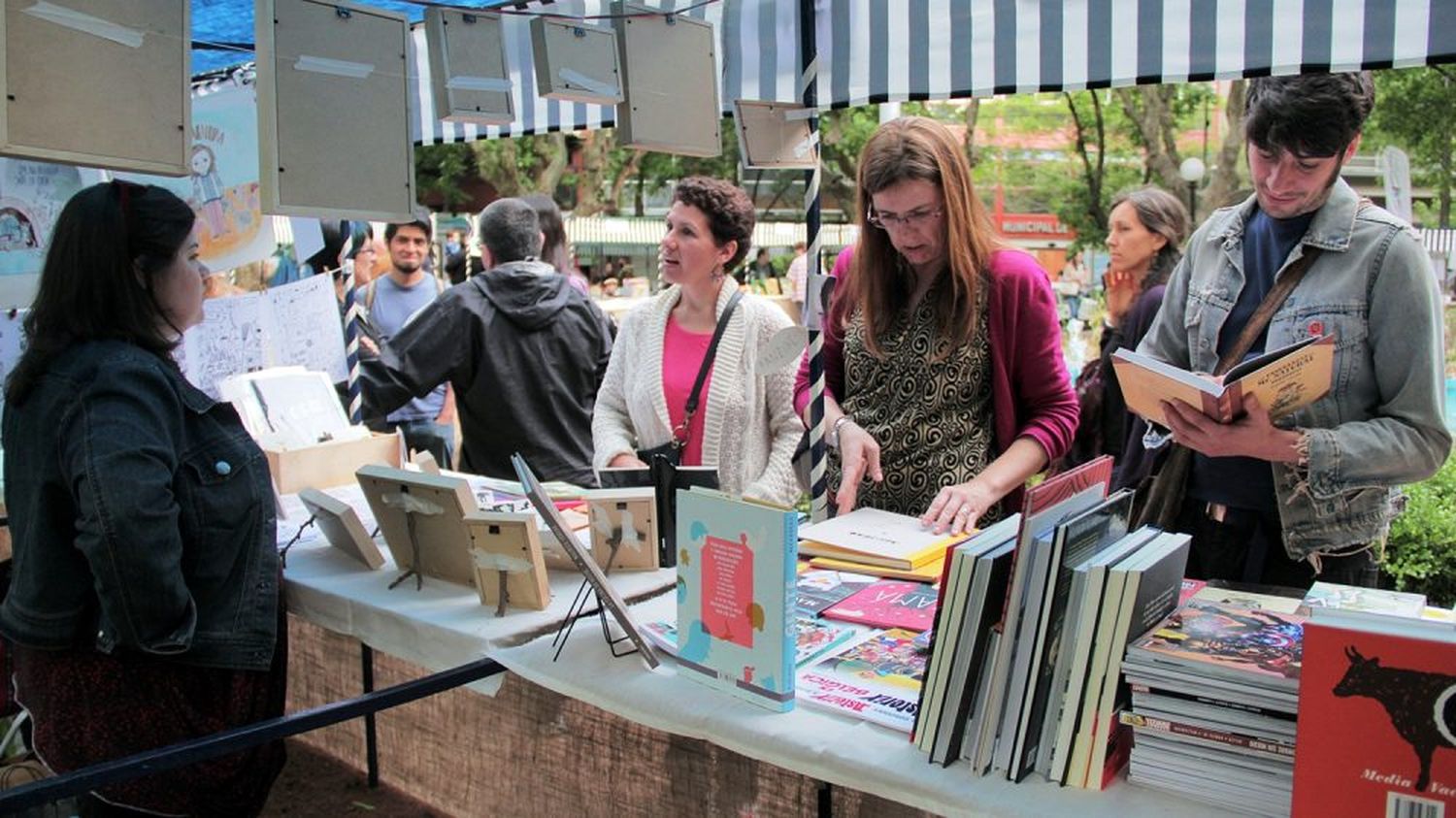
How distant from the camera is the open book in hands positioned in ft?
5.42

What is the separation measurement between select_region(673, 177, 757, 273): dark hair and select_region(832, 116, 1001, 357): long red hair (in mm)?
595

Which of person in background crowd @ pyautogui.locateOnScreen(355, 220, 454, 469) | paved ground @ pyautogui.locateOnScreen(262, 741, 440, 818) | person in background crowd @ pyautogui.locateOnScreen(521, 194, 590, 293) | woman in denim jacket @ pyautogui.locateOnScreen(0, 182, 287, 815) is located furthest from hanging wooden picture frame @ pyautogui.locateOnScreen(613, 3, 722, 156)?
person in background crowd @ pyautogui.locateOnScreen(355, 220, 454, 469)

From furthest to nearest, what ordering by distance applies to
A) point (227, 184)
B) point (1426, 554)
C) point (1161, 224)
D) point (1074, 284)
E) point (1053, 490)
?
point (1074, 284)
point (1426, 554)
point (227, 184)
point (1161, 224)
point (1053, 490)

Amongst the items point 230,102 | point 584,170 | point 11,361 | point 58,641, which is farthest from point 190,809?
point 584,170

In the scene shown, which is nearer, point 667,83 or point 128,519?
point 128,519

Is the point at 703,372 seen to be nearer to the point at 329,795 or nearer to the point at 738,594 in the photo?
the point at 738,594

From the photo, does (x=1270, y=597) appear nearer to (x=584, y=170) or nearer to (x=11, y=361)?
(x=11, y=361)

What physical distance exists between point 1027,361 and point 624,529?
925 millimetres

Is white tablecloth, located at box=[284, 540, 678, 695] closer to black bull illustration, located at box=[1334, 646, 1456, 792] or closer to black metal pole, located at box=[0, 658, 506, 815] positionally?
black metal pole, located at box=[0, 658, 506, 815]

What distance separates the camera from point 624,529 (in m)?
2.29

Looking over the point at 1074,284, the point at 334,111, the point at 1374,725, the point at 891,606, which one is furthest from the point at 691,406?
the point at 1074,284

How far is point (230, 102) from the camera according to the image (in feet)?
14.1

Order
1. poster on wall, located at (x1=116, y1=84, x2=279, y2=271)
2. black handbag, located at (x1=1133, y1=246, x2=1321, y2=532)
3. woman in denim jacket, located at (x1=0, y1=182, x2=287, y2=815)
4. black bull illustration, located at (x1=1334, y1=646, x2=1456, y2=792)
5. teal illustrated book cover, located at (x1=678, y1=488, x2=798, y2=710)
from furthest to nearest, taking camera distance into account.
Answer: poster on wall, located at (x1=116, y1=84, x2=279, y2=271)
black handbag, located at (x1=1133, y1=246, x2=1321, y2=532)
woman in denim jacket, located at (x1=0, y1=182, x2=287, y2=815)
teal illustrated book cover, located at (x1=678, y1=488, x2=798, y2=710)
black bull illustration, located at (x1=1334, y1=646, x2=1456, y2=792)

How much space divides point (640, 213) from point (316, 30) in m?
26.5
